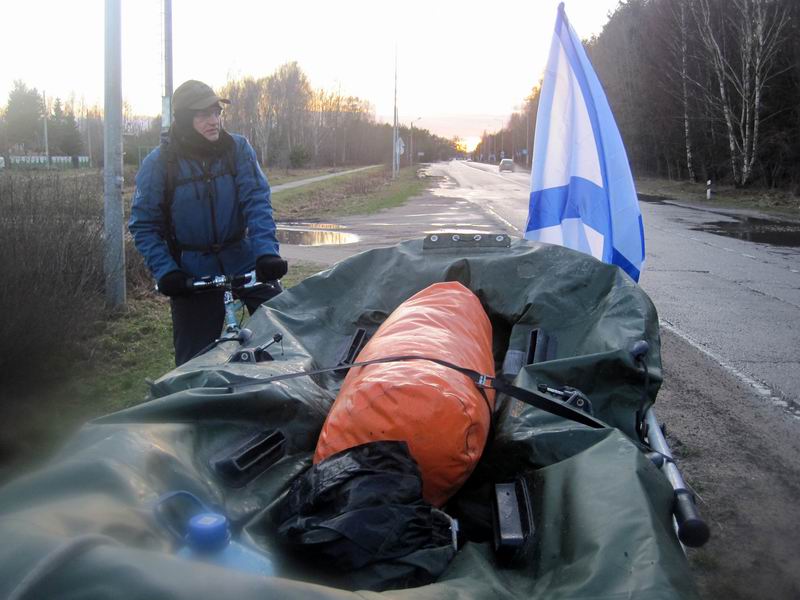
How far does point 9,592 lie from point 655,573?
1.32 metres

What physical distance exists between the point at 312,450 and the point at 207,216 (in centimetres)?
201

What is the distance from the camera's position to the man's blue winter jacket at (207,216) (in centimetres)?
408

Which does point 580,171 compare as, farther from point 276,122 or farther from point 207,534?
point 276,122

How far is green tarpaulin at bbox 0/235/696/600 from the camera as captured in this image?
133cm

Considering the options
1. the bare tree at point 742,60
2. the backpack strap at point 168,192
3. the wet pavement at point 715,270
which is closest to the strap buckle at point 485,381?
the backpack strap at point 168,192

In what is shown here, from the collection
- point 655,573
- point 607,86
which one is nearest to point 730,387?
point 655,573

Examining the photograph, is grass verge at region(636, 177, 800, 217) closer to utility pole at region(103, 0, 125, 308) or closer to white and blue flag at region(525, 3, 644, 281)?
white and blue flag at region(525, 3, 644, 281)

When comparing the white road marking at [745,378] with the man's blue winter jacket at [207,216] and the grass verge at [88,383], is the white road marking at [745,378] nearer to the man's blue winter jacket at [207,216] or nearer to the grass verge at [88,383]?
the man's blue winter jacket at [207,216]

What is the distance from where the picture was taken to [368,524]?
6.16 ft

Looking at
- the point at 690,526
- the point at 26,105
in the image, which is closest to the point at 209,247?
the point at 690,526

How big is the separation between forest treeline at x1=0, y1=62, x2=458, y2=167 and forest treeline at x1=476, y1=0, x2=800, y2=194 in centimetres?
2708

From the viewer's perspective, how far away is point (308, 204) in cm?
2714

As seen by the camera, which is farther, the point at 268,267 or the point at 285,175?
the point at 285,175

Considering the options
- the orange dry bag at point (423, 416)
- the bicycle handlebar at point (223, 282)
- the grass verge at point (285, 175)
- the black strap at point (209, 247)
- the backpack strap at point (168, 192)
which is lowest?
the orange dry bag at point (423, 416)
